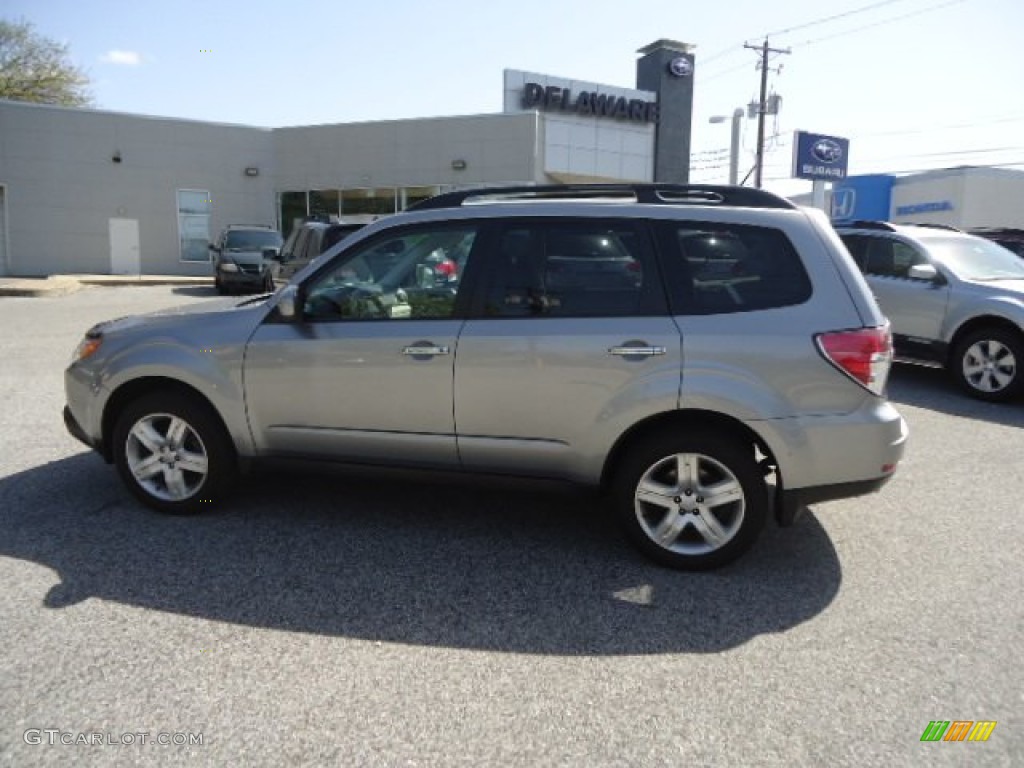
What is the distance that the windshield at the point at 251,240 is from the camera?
2047 cm

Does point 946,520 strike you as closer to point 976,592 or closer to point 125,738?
point 976,592

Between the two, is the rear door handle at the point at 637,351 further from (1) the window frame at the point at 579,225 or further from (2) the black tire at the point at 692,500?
(2) the black tire at the point at 692,500

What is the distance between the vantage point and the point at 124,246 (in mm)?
26672

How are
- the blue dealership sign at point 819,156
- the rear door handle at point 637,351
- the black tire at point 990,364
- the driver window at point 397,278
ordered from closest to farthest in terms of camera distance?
the rear door handle at point 637,351, the driver window at point 397,278, the black tire at point 990,364, the blue dealership sign at point 819,156

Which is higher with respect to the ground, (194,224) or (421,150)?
(421,150)

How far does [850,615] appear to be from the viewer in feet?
11.0

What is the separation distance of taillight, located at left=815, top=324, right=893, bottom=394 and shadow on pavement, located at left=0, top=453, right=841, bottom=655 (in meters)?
1.04

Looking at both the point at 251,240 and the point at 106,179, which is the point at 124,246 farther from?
the point at 251,240

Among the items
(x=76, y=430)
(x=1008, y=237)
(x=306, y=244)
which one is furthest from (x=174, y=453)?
(x=1008, y=237)

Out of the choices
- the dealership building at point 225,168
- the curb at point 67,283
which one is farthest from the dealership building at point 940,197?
the curb at point 67,283

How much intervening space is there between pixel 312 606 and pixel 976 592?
3137 mm

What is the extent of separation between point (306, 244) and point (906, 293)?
807 centimetres

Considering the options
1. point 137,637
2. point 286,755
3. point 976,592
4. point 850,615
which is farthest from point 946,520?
point 137,637

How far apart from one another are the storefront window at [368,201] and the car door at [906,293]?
20579mm
